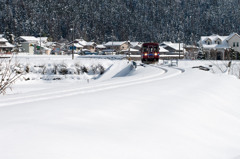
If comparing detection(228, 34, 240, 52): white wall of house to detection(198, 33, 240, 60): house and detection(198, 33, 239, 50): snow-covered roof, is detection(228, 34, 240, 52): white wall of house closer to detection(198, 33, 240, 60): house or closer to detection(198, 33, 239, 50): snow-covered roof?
detection(198, 33, 240, 60): house

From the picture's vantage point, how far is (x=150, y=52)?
40250mm

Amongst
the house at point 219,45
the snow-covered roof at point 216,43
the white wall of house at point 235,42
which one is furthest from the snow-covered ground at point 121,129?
the white wall of house at point 235,42

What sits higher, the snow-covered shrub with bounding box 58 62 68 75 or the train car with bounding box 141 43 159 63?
the train car with bounding box 141 43 159 63

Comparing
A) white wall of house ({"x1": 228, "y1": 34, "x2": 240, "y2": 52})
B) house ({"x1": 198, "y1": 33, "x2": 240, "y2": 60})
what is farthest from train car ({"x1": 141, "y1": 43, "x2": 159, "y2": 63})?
white wall of house ({"x1": 228, "y1": 34, "x2": 240, "y2": 52})

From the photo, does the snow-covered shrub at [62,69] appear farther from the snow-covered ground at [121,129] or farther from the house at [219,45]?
the snow-covered ground at [121,129]

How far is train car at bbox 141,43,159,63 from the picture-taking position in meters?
39.7

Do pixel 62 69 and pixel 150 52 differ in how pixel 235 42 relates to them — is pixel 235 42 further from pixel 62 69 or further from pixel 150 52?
pixel 62 69

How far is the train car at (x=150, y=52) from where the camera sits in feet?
130

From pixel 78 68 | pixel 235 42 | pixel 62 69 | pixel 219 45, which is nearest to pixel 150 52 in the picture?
pixel 78 68

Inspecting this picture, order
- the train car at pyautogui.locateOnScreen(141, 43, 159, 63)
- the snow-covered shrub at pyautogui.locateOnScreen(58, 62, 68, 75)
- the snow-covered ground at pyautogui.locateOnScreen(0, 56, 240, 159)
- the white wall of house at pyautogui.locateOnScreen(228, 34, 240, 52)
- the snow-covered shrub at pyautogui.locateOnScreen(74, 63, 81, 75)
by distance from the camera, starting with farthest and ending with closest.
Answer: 1. the white wall of house at pyautogui.locateOnScreen(228, 34, 240, 52)
2. the snow-covered shrub at pyautogui.locateOnScreen(74, 63, 81, 75)
3. the snow-covered shrub at pyautogui.locateOnScreen(58, 62, 68, 75)
4. the train car at pyautogui.locateOnScreen(141, 43, 159, 63)
5. the snow-covered ground at pyautogui.locateOnScreen(0, 56, 240, 159)

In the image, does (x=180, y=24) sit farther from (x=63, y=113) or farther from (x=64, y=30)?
(x=63, y=113)

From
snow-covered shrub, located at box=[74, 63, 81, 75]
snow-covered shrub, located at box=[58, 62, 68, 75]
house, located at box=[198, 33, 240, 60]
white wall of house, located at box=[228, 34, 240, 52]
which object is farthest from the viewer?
white wall of house, located at box=[228, 34, 240, 52]

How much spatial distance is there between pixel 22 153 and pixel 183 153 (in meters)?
2.84

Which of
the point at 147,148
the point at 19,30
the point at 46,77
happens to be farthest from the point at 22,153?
the point at 19,30
